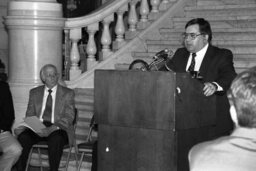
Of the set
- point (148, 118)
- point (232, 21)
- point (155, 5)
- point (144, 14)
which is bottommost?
point (148, 118)

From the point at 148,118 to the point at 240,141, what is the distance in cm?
223

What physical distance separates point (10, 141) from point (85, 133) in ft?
4.61

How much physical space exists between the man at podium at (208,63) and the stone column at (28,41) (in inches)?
124

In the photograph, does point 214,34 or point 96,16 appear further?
point 96,16

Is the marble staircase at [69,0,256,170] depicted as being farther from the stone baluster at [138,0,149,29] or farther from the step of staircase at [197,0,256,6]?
the stone baluster at [138,0,149,29]

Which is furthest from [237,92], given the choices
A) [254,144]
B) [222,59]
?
[222,59]

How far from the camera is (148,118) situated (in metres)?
4.44

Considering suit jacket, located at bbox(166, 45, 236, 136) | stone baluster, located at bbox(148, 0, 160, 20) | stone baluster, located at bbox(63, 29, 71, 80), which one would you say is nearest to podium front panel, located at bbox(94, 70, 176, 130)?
suit jacket, located at bbox(166, 45, 236, 136)

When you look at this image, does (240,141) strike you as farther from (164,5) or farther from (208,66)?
(164,5)

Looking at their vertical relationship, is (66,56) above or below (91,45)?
below

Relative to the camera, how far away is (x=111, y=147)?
4.73 meters

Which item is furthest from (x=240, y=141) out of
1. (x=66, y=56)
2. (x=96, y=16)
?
(x=66, y=56)

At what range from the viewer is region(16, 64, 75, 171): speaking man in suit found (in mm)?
6895

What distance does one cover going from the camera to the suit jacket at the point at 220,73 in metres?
4.97
